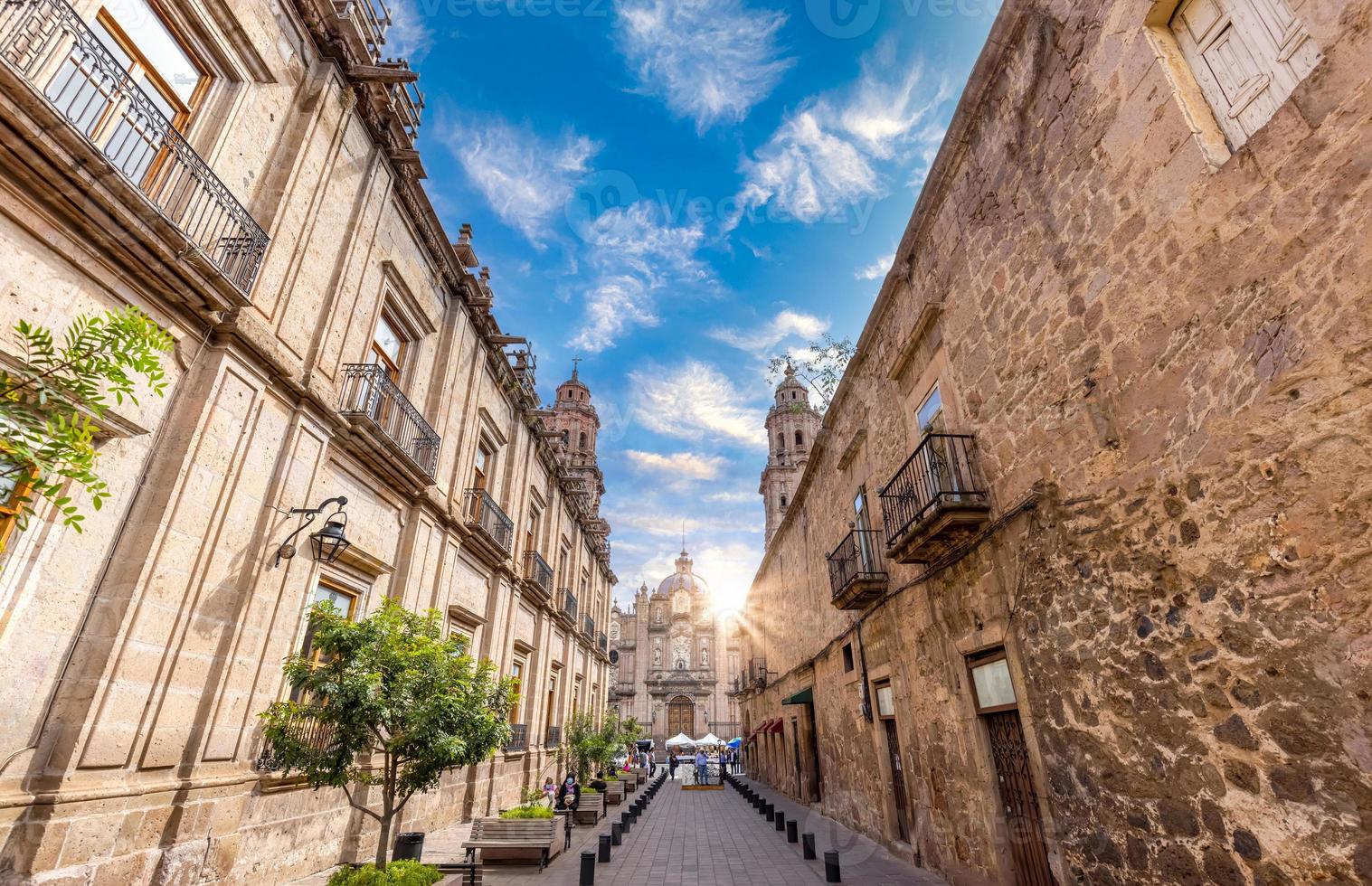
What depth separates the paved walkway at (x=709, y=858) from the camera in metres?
8.06

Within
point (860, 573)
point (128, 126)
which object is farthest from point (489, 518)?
point (128, 126)

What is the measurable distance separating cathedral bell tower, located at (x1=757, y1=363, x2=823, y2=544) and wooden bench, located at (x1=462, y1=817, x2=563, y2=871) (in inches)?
1431

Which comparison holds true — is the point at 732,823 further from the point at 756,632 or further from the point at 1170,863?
the point at 756,632

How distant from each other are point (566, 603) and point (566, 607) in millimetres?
124

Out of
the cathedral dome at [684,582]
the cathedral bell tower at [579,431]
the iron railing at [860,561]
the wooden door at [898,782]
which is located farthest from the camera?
the cathedral dome at [684,582]

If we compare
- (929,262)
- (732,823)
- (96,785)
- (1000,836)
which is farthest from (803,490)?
(96,785)

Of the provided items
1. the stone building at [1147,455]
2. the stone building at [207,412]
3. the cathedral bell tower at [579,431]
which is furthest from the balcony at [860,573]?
the cathedral bell tower at [579,431]

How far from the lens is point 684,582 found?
57781 millimetres

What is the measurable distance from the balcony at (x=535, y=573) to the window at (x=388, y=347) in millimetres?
7506

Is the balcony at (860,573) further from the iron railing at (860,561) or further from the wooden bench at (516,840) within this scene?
the wooden bench at (516,840)

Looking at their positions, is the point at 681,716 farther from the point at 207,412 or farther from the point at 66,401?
the point at 66,401

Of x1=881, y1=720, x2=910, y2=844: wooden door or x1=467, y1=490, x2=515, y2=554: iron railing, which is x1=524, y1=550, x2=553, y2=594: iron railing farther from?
x1=881, y1=720, x2=910, y2=844: wooden door

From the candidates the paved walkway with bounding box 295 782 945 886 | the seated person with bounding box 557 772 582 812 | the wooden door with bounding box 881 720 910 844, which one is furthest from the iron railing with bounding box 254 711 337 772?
the seated person with bounding box 557 772 582 812

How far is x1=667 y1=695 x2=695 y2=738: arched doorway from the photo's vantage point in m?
50.9
